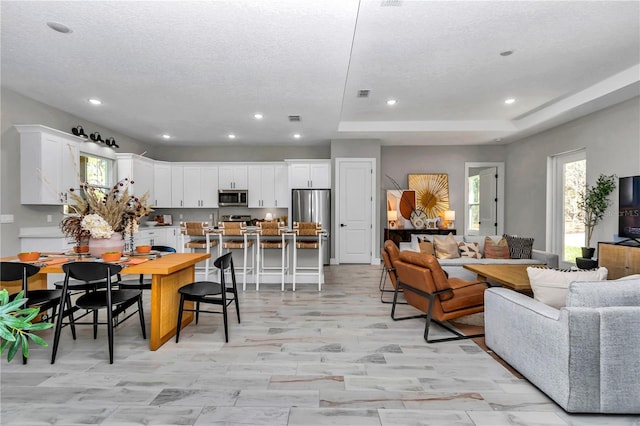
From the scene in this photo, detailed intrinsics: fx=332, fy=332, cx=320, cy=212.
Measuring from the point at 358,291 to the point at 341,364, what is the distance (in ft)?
7.45

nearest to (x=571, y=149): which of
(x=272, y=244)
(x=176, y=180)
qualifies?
(x=272, y=244)

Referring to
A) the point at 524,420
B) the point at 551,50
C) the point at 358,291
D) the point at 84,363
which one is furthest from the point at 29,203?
the point at 551,50

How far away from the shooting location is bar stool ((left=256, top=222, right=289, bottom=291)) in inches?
189

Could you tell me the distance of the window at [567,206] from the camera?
565 centimetres

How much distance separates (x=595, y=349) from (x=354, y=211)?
5454 mm

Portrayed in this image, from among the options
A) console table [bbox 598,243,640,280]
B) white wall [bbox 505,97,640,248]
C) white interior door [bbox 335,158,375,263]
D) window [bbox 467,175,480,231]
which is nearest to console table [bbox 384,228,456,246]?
white interior door [bbox 335,158,375,263]

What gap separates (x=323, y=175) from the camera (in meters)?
7.30

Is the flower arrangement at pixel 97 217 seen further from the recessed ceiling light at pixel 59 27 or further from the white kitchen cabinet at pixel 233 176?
the white kitchen cabinet at pixel 233 176

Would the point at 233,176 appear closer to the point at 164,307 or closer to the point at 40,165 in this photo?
the point at 40,165

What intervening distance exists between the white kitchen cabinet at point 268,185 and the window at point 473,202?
430 cm

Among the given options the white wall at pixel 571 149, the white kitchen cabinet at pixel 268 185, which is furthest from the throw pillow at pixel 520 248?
the white kitchen cabinet at pixel 268 185

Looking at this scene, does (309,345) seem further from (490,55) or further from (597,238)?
(597,238)

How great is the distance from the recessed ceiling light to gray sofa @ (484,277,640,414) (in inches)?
167

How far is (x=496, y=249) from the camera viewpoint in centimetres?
481
